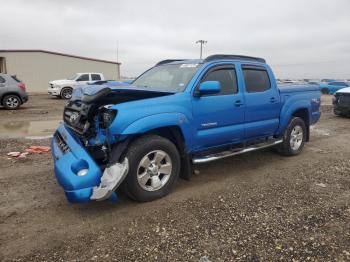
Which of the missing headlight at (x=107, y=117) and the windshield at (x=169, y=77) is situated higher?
the windshield at (x=169, y=77)

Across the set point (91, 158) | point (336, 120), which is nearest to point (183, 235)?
point (91, 158)

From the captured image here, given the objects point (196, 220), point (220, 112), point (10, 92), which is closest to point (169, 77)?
point (220, 112)

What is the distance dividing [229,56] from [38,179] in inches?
144

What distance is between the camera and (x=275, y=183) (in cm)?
488

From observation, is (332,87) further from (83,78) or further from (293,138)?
(293,138)

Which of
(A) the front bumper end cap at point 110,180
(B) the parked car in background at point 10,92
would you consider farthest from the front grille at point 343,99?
(B) the parked car in background at point 10,92

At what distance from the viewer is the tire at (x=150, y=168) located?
382cm

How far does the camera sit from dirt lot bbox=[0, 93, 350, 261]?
3.04 metres

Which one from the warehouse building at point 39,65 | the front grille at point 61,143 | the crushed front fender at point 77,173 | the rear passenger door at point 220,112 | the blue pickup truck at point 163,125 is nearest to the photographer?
the crushed front fender at point 77,173

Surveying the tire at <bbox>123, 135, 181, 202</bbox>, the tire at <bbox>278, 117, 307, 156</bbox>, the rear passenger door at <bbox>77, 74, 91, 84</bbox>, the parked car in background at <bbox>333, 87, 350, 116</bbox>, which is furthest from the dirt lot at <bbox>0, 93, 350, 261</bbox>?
the rear passenger door at <bbox>77, 74, 91, 84</bbox>

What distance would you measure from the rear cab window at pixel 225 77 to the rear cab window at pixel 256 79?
0.29 meters

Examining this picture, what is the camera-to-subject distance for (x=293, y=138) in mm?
6426

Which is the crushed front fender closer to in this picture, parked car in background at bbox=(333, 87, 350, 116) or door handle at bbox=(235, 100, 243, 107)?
door handle at bbox=(235, 100, 243, 107)

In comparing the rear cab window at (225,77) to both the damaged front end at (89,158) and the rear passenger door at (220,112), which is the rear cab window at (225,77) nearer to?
the rear passenger door at (220,112)
